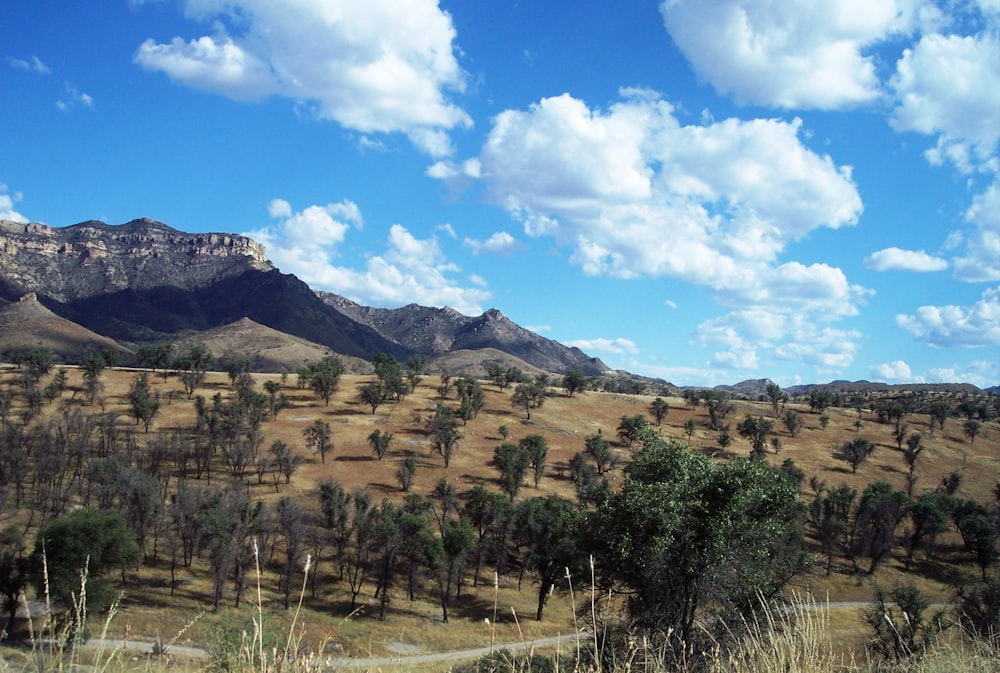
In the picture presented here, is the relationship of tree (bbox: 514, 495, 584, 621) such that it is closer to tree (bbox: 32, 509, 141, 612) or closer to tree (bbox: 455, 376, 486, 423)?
tree (bbox: 32, 509, 141, 612)

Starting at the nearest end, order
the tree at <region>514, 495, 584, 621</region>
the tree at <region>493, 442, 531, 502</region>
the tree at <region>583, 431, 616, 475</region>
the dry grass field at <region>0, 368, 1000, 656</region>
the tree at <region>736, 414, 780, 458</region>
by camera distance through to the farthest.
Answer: the dry grass field at <region>0, 368, 1000, 656</region> < the tree at <region>514, 495, 584, 621</region> < the tree at <region>493, 442, 531, 502</region> < the tree at <region>583, 431, 616, 475</region> < the tree at <region>736, 414, 780, 458</region>

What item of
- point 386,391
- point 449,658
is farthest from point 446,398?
point 449,658

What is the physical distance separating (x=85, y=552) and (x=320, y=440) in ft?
153

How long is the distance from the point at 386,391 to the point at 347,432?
19039 mm

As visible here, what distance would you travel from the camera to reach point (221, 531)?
50000 mm

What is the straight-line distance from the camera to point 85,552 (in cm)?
4119

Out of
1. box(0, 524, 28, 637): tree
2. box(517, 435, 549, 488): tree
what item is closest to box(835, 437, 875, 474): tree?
box(517, 435, 549, 488): tree

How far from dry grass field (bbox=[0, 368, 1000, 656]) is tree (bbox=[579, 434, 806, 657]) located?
21855mm

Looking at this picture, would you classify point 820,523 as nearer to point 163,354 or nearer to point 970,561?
point 970,561

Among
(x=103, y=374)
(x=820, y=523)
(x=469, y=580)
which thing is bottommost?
(x=469, y=580)

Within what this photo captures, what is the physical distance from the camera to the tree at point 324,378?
117 metres

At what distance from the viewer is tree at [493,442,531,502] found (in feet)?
256

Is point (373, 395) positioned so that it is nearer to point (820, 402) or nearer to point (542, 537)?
point (542, 537)

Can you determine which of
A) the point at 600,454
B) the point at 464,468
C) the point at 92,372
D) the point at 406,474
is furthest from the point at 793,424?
the point at 92,372
